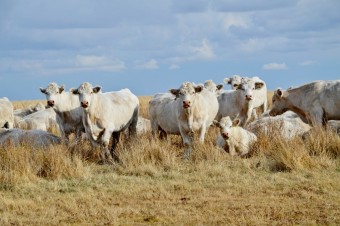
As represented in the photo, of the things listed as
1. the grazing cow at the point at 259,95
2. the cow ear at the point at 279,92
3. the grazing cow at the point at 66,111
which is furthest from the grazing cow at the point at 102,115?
the grazing cow at the point at 259,95

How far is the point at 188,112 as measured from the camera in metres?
15.2

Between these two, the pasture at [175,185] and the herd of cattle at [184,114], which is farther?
the herd of cattle at [184,114]

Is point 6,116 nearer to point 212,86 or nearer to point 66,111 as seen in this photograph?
point 66,111

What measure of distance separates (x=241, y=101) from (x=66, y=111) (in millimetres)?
5145

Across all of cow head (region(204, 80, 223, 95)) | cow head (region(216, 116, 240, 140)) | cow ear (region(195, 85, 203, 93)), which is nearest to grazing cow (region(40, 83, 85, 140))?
cow ear (region(195, 85, 203, 93))

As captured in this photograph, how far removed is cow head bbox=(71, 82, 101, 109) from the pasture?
3.71 ft

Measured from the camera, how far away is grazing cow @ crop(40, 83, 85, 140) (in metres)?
16.8

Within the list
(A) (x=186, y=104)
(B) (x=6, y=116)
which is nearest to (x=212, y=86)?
(A) (x=186, y=104)

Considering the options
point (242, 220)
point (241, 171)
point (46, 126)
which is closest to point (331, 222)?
point (242, 220)

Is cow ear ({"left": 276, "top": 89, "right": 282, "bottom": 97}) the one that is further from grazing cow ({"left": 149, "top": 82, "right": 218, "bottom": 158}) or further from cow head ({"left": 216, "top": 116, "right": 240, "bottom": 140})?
cow head ({"left": 216, "top": 116, "right": 240, "bottom": 140})

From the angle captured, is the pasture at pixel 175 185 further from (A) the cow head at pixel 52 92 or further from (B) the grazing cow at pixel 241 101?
(B) the grazing cow at pixel 241 101

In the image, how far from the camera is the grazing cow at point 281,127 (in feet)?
52.5

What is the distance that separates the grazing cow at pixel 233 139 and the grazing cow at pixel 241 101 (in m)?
Answer: 2.30

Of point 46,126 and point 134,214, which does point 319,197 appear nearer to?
point 134,214
